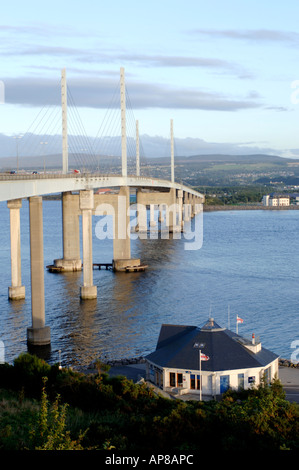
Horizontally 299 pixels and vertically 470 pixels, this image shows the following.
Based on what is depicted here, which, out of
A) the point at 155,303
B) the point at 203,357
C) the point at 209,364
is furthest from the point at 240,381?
the point at 155,303

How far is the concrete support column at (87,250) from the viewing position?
38.8 m

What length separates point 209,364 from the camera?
20.1m

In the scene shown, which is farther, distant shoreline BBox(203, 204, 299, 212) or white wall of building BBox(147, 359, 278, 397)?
distant shoreline BBox(203, 204, 299, 212)

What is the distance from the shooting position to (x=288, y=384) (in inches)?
845

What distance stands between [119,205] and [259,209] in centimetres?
13982

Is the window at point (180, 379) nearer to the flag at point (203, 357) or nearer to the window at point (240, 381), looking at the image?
the flag at point (203, 357)

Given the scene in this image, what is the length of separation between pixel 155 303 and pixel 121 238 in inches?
572

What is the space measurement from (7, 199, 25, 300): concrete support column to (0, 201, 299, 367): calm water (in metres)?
0.81

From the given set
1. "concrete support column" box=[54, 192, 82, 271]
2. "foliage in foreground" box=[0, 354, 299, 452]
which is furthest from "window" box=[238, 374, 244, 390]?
"concrete support column" box=[54, 192, 82, 271]

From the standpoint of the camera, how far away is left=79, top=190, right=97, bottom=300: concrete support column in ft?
127

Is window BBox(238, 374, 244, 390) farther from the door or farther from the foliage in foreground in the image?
the foliage in foreground

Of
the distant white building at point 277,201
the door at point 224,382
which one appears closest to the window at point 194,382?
the door at point 224,382

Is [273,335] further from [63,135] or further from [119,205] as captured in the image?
[119,205]
